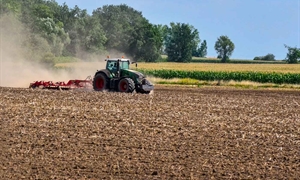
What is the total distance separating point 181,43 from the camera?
12369cm

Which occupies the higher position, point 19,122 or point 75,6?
point 75,6

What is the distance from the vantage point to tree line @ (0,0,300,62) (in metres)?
78.6

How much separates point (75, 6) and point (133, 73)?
260 feet

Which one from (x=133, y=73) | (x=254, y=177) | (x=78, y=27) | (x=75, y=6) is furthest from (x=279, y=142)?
(x=75, y=6)

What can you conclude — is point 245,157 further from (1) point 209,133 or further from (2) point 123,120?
(2) point 123,120

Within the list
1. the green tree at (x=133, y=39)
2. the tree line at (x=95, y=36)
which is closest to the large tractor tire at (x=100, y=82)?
the tree line at (x=95, y=36)

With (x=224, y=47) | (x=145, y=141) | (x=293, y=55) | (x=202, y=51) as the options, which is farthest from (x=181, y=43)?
(x=145, y=141)

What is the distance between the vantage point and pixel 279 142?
50.3 feet

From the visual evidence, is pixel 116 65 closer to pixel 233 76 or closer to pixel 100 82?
pixel 100 82

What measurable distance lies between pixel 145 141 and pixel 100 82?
1547 cm

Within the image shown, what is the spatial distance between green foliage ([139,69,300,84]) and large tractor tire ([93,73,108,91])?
2410cm

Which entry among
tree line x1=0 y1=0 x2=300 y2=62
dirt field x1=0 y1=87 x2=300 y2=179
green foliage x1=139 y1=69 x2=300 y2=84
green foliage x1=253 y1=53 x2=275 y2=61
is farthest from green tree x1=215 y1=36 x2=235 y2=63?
dirt field x1=0 y1=87 x2=300 y2=179

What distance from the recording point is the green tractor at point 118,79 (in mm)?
29938

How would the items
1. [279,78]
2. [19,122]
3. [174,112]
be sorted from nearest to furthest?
[19,122]
[174,112]
[279,78]
